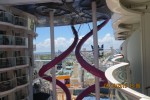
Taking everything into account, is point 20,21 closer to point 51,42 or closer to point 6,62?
point 51,42

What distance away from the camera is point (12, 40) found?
874 inches

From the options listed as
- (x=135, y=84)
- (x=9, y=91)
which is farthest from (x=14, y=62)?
(x=135, y=84)

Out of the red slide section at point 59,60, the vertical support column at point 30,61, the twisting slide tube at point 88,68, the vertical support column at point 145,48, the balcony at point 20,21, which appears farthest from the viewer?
the vertical support column at point 30,61

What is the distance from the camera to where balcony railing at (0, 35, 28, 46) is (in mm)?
20641

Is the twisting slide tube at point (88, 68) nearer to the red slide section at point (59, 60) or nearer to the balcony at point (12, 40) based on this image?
the red slide section at point (59, 60)

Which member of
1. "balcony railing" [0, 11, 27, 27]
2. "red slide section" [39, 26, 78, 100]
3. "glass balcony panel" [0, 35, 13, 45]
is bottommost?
"red slide section" [39, 26, 78, 100]

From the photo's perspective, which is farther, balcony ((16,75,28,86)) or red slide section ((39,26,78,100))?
red slide section ((39,26,78,100))

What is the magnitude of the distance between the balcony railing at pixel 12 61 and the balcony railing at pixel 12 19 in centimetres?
291

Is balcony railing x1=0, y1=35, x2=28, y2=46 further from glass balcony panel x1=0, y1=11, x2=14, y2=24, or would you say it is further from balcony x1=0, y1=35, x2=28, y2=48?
glass balcony panel x1=0, y1=11, x2=14, y2=24

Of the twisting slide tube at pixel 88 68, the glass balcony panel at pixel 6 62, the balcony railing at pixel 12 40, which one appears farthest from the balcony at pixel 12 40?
the twisting slide tube at pixel 88 68

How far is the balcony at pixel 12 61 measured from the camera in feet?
68.4

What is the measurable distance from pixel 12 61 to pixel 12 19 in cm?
332

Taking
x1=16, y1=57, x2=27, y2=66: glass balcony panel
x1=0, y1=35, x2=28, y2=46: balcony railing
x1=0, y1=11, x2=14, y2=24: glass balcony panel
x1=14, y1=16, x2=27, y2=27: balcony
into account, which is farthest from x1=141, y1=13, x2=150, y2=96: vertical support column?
x1=16, y1=57, x2=27, y2=66: glass balcony panel

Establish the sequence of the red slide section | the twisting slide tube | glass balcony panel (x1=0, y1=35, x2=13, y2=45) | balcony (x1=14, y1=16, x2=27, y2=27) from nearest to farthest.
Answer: glass balcony panel (x1=0, y1=35, x2=13, y2=45) → the twisting slide tube → balcony (x1=14, y1=16, x2=27, y2=27) → the red slide section
